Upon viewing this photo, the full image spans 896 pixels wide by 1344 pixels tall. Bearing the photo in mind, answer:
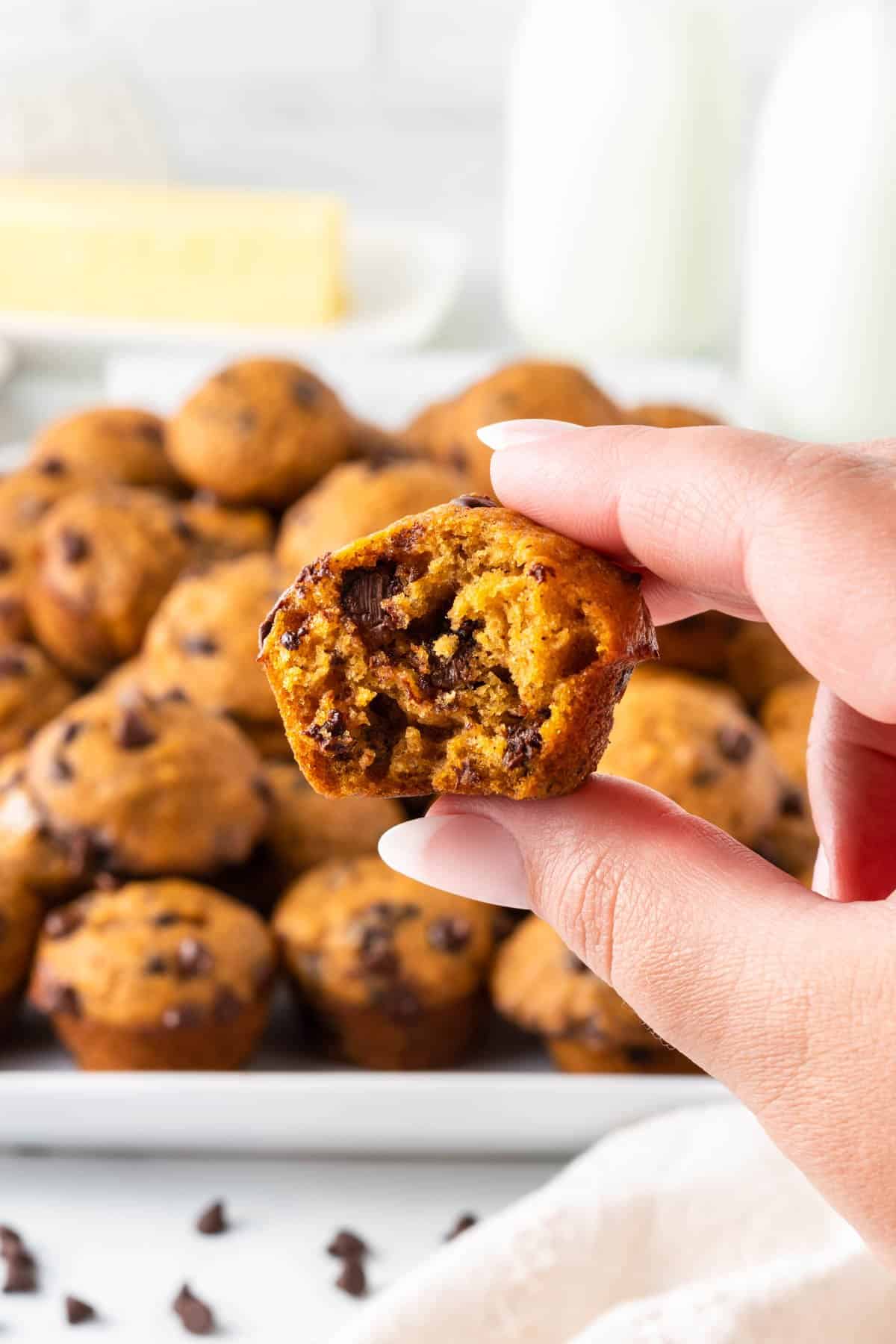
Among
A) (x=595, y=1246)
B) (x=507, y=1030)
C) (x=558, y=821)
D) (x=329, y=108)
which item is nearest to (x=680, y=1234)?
(x=595, y=1246)

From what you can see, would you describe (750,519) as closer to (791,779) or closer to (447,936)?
(447,936)

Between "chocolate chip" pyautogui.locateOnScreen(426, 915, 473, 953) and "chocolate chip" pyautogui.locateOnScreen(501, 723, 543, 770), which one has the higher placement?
"chocolate chip" pyautogui.locateOnScreen(501, 723, 543, 770)

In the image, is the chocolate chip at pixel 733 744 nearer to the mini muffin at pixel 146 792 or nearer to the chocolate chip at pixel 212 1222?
the mini muffin at pixel 146 792

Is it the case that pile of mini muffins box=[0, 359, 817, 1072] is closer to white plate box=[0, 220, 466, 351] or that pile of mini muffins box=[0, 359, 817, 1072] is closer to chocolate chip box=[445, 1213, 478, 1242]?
chocolate chip box=[445, 1213, 478, 1242]

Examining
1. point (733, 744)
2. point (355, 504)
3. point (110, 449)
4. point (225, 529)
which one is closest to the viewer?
point (733, 744)

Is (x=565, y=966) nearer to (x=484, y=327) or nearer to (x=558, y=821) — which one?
(x=558, y=821)

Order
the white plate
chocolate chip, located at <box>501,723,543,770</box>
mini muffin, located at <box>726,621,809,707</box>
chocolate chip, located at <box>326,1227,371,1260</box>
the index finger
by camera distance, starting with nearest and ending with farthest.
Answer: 1. the index finger
2. chocolate chip, located at <box>501,723,543,770</box>
3. chocolate chip, located at <box>326,1227,371,1260</box>
4. mini muffin, located at <box>726,621,809,707</box>
5. the white plate

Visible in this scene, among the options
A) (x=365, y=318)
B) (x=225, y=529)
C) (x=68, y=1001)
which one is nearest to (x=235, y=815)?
(x=68, y=1001)

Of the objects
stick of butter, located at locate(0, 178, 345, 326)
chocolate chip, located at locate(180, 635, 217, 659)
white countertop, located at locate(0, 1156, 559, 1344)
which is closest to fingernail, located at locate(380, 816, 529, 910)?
white countertop, located at locate(0, 1156, 559, 1344)
